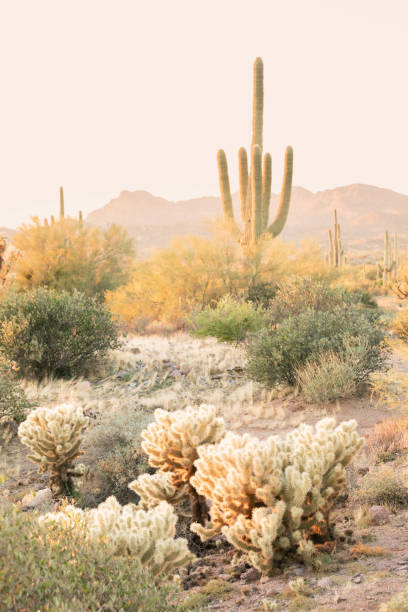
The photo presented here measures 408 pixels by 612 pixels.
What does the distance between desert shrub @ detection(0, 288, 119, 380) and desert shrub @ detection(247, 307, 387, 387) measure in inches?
142

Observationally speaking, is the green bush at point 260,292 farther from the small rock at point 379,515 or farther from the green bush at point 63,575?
the green bush at point 63,575

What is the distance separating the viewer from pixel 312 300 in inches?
537

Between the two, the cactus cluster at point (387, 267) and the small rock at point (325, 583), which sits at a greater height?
the cactus cluster at point (387, 267)

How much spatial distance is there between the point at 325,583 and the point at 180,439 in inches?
61.9

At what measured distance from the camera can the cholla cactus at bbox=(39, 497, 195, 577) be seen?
3004 mm

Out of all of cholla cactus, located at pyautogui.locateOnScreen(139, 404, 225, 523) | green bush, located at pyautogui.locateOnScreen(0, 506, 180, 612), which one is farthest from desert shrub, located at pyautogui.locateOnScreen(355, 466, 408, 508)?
green bush, located at pyautogui.locateOnScreen(0, 506, 180, 612)

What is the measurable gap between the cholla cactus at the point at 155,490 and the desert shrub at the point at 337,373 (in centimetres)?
480

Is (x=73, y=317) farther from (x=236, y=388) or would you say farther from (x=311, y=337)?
(x=311, y=337)

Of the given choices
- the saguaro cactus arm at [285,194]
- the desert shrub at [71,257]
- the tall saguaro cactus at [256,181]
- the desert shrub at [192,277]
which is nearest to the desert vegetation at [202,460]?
the desert shrub at [192,277]

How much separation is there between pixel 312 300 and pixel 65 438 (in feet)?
30.3

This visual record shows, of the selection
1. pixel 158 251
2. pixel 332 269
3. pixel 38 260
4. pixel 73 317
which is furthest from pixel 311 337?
pixel 332 269

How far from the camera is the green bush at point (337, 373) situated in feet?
28.8

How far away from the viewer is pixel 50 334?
443 inches

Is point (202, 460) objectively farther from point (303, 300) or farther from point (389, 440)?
point (303, 300)
